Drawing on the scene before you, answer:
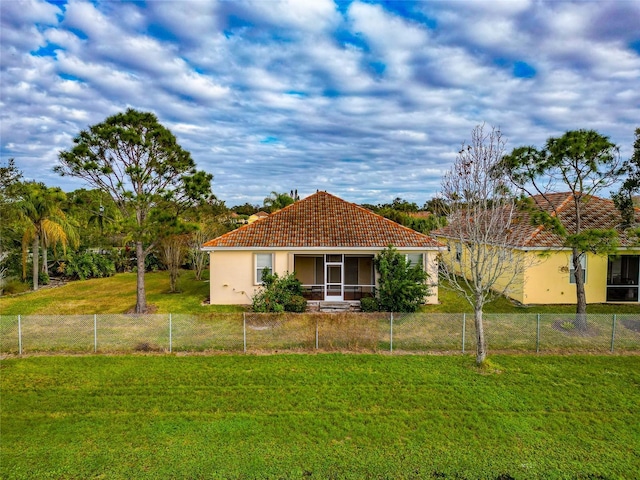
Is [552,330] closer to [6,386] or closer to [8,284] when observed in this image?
[6,386]

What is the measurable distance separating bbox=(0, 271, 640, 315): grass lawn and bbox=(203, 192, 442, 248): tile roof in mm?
3084

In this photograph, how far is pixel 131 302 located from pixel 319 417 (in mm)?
15023

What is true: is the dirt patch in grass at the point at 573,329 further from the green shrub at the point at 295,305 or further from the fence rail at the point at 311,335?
the green shrub at the point at 295,305

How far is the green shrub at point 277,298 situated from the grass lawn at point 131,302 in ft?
5.57

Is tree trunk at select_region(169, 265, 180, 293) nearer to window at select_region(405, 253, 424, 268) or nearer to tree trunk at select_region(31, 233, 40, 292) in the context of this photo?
tree trunk at select_region(31, 233, 40, 292)

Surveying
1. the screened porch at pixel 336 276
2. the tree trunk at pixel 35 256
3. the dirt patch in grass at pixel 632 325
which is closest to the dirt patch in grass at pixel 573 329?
the dirt patch in grass at pixel 632 325

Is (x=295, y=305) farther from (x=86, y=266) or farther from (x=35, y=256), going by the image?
(x=86, y=266)

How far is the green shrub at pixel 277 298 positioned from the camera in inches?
658

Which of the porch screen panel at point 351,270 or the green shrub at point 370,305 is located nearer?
the green shrub at point 370,305

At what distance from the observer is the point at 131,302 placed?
1977 centimetres

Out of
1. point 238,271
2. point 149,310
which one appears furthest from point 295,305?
point 149,310

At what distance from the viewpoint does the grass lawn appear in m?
17.7

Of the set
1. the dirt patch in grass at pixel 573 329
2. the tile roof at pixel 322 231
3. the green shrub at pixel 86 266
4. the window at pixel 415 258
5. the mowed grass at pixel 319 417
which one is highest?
the tile roof at pixel 322 231

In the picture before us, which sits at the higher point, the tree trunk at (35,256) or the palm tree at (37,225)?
the palm tree at (37,225)
